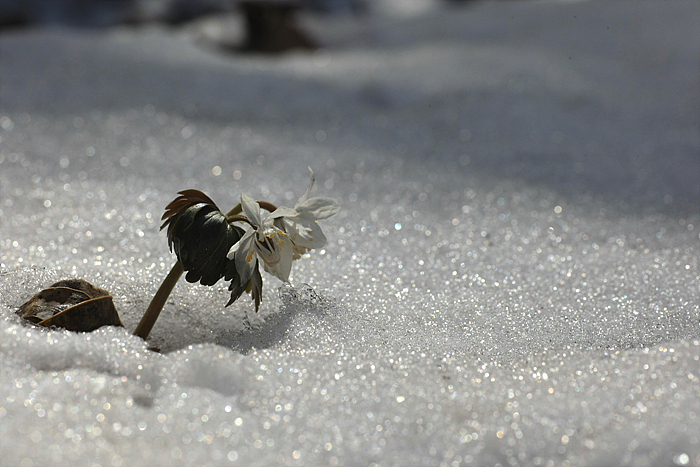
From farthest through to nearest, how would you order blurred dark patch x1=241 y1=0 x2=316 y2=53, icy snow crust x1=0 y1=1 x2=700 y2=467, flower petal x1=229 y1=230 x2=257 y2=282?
blurred dark patch x1=241 y1=0 x2=316 y2=53, flower petal x1=229 y1=230 x2=257 y2=282, icy snow crust x1=0 y1=1 x2=700 y2=467

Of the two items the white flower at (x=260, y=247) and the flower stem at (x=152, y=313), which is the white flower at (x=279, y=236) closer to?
the white flower at (x=260, y=247)

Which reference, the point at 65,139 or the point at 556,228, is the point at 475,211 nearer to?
the point at 556,228

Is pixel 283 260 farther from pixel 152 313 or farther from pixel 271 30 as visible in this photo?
pixel 271 30

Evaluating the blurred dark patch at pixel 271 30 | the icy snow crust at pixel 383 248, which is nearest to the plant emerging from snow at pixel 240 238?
the icy snow crust at pixel 383 248

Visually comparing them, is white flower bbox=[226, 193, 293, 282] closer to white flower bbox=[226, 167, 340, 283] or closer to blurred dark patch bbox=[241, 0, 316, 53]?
white flower bbox=[226, 167, 340, 283]

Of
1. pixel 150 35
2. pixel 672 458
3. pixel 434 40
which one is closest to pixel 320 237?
pixel 672 458

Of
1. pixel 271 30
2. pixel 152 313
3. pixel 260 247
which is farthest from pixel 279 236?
pixel 271 30

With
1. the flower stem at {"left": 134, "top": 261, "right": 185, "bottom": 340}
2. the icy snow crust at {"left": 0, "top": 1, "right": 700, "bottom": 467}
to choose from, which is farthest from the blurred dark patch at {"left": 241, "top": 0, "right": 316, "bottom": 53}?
the flower stem at {"left": 134, "top": 261, "right": 185, "bottom": 340}
